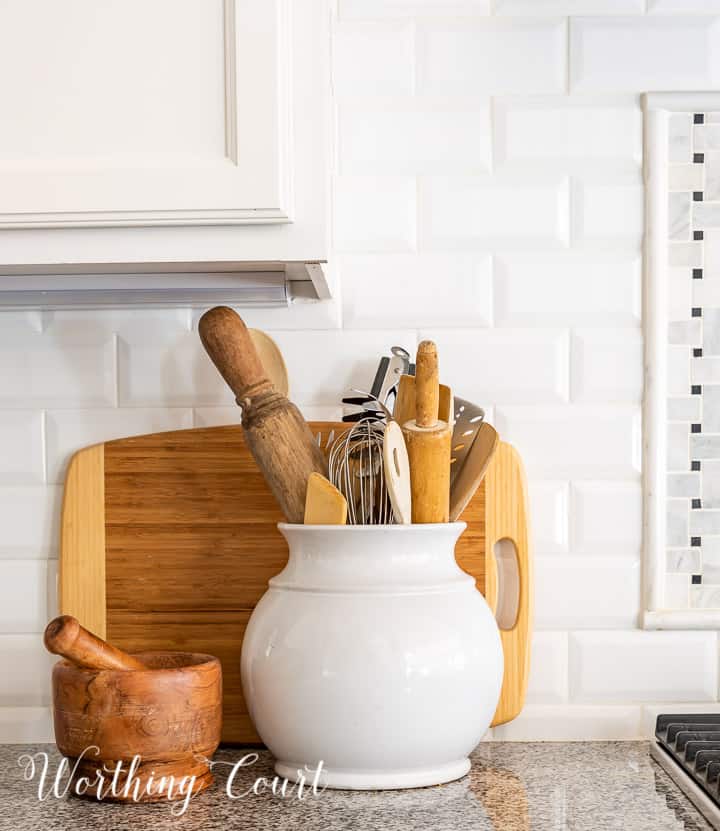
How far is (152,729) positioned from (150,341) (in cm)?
49

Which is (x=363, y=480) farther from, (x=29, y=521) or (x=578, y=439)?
(x=29, y=521)

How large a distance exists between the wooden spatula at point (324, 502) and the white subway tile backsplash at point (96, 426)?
0.28m

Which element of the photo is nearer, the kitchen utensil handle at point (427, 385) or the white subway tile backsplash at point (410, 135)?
the kitchen utensil handle at point (427, 385)

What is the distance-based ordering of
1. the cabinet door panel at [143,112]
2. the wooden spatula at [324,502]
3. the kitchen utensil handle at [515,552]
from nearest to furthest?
the cabinet door panel at [143,112]
the wooden spatula at [324,502]
the kitchen utensil handle at [515,552]

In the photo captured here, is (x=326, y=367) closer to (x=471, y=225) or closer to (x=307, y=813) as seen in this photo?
(x=471, y=225)

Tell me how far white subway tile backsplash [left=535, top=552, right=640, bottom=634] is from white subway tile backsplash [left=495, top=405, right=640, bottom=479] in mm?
107

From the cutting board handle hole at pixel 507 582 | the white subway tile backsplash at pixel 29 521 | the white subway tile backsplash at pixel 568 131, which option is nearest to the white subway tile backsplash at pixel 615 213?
the white subway tile backsplash at pixel 568 131

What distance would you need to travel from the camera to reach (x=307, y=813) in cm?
98

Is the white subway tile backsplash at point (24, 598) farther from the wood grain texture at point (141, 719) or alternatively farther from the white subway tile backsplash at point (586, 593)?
the white subway tile backsplash at point (586, 593)

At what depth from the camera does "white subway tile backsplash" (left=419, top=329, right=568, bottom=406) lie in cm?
129

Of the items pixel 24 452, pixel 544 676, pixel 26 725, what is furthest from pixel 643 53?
pixel 26 725

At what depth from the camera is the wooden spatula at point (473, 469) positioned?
44.3 inches

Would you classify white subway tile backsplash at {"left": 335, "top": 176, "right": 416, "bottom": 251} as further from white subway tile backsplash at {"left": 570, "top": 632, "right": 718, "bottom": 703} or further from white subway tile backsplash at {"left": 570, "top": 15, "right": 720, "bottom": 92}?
white subway tile backsplash at {"left": 570, "top": 632, "right": 718, "bottom": 703}

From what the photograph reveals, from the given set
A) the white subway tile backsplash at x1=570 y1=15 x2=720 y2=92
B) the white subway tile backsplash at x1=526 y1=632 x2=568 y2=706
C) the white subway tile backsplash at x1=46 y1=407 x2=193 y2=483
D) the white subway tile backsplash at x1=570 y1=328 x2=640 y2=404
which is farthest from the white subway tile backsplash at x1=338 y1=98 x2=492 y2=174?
the white subway tile backsplash at x1=526 y1=632 x2=568 y2=706
